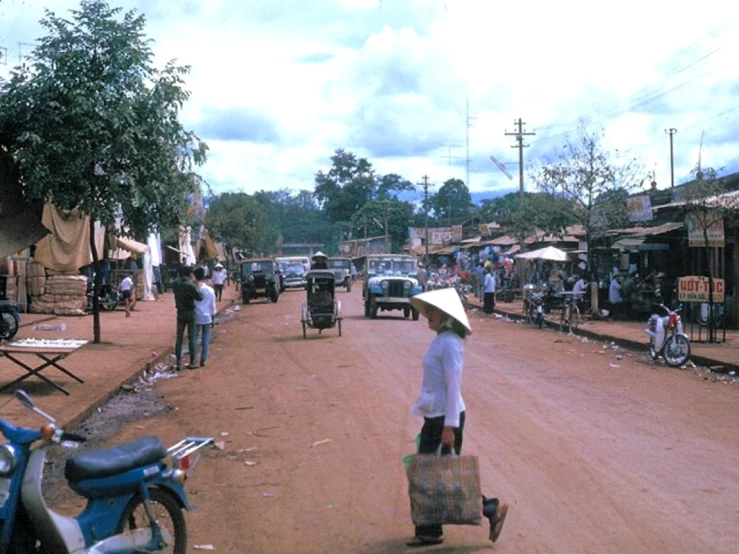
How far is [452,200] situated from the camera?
123 metres

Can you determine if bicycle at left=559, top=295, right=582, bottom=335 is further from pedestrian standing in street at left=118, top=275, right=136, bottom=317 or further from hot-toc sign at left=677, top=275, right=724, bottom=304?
pedestrian standing in street at left=118, top=275, right=136, bottom=317

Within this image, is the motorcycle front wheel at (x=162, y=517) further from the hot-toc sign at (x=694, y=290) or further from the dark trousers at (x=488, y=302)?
the dark trousers at (x=488, y=302)

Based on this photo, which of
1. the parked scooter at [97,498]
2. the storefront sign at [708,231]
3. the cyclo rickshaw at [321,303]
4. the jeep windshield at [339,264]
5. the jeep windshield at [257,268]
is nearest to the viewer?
the parked scooter at [97,498]

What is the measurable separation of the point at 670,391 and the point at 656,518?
777 cm

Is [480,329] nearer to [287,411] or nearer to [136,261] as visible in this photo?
[287,411]

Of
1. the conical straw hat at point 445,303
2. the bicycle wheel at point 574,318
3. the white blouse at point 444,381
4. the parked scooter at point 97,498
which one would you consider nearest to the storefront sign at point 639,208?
the bicycle wheel at point 574,318

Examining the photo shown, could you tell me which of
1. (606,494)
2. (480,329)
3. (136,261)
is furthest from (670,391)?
(136,261)

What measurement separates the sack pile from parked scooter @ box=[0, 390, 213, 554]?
23.9m

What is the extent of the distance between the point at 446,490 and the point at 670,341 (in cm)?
1297

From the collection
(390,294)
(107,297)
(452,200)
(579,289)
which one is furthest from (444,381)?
(452,200)

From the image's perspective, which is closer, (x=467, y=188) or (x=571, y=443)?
(x=571, y=443)

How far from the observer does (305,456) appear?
9.17m

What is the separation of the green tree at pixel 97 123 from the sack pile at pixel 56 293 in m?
10.9

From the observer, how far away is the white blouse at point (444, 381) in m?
6.21
